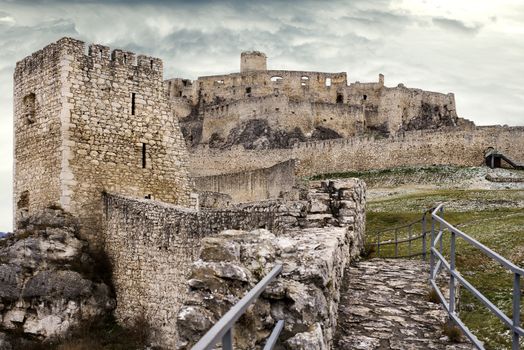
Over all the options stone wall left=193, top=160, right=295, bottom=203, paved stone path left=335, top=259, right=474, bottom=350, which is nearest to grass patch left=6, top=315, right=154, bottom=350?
paved stone path left=335, top=259, right=474, bottom=350

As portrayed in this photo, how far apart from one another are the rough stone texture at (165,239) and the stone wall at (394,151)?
1392 inches

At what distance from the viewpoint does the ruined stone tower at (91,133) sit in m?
19.0

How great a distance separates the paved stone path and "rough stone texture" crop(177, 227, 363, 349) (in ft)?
2.04

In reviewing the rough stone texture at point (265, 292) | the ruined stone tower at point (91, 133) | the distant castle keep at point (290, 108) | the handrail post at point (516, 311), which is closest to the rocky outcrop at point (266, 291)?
the rough stone texture at point (265, 292)

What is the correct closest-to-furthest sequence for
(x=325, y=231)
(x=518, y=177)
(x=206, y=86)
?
(x=325, y=231) < (x=518, y=177) < (x=206, y=86)

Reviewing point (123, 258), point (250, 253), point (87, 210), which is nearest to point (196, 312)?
point (250, 253)

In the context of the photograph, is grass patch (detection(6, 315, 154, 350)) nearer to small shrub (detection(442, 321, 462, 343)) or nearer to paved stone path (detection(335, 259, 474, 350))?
paved stone path (detection(335, 259, 474, 350))

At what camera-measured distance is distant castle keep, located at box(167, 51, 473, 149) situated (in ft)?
235

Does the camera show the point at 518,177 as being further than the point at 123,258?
Yes

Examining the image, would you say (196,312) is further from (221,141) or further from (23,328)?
(221,141)

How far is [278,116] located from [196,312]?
6603cm

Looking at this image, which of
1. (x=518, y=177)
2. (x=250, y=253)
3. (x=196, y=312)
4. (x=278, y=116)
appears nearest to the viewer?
(x=196, y=312)

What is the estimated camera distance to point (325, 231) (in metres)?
8.97

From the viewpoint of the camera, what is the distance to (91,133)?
761 inches
